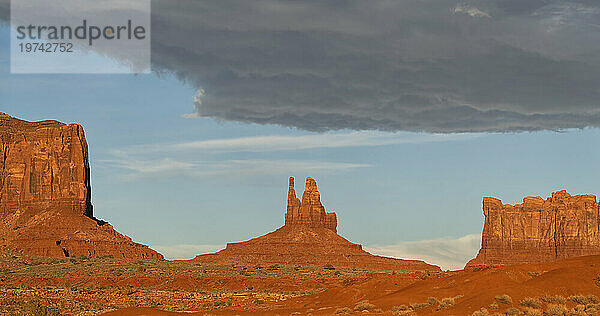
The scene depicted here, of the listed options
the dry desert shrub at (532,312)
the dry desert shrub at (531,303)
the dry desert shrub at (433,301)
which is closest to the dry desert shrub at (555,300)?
the dry desert shrub at (531,303)

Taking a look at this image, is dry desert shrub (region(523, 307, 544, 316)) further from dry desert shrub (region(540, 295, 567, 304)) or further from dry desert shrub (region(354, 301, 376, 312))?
dry desert shrub (region(354, 301, 376, 312))

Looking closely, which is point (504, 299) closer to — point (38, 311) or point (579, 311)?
point (579, 311)

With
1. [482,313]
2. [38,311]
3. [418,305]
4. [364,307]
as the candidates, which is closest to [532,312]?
[482,313]

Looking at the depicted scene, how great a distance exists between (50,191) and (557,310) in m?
127

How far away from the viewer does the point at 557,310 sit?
30281 millimetres

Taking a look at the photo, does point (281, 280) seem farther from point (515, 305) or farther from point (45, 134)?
point (45, 134)

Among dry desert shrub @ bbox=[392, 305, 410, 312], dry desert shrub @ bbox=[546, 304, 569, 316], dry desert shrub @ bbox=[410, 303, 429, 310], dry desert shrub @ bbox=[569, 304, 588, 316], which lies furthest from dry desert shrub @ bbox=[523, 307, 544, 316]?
dry desert shrub @ bbox=[392, 305, 410, 312]

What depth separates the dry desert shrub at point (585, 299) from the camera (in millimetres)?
32344

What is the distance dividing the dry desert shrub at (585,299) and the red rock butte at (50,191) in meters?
101

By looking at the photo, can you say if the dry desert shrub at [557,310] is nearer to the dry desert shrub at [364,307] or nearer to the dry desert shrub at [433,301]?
the dry desert shrub at [433,301]

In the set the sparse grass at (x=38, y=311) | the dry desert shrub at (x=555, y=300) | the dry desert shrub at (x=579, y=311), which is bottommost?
the dry desert shrub at (x=579, y=311)

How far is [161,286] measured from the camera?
76.7 metres

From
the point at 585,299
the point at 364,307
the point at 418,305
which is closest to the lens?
the point at 585,299

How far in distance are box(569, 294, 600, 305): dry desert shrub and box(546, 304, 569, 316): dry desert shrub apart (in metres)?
1.91
